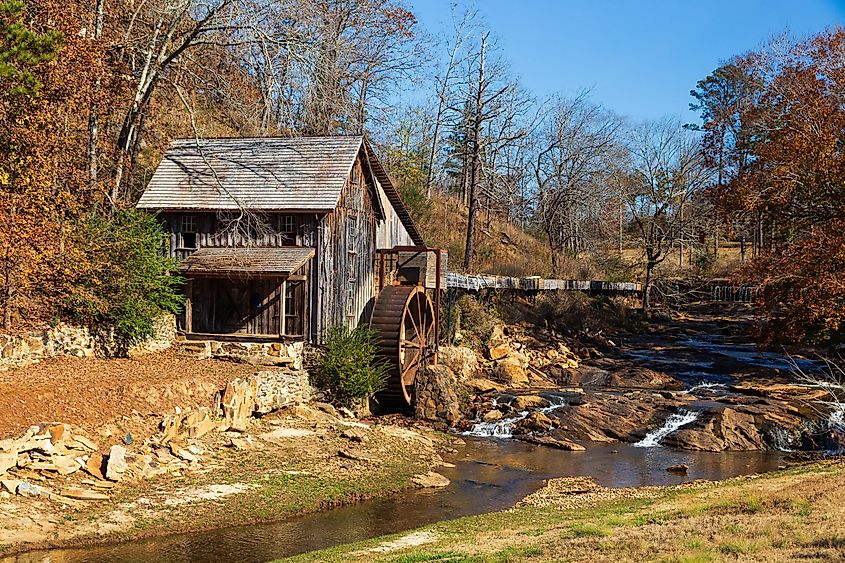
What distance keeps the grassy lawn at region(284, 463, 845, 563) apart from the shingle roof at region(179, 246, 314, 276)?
9.62 m

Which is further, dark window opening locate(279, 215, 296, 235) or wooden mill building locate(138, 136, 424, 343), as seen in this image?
dark window opening locate(279, 215, 296, 235)

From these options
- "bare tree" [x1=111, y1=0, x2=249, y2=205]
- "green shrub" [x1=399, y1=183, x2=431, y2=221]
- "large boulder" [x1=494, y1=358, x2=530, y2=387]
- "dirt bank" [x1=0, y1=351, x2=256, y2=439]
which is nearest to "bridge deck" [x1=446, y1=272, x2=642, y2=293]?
"large boulder" [x1=494, y1=358, x2=530, y2=387]

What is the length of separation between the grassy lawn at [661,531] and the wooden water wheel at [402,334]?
9.16 meters

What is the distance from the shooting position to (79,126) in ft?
66.3

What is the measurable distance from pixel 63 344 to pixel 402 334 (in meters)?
9.20

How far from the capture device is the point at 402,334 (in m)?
22.6

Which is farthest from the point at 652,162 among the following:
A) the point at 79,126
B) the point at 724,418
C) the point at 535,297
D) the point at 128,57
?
the point at 79,126

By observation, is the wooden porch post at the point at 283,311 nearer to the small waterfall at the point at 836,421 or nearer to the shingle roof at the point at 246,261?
the shingle roof at the point at 246,261

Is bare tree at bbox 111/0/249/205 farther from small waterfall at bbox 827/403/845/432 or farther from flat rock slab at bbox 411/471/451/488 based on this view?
small waterfall at bbox 827/403/845/432

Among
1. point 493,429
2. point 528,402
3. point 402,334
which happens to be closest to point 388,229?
point 402,334

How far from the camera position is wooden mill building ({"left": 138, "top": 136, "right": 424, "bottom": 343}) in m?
20.6

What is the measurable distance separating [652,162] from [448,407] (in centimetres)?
2747

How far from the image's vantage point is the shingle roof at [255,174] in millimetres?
20906

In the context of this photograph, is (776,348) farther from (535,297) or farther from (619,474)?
(619,474)
